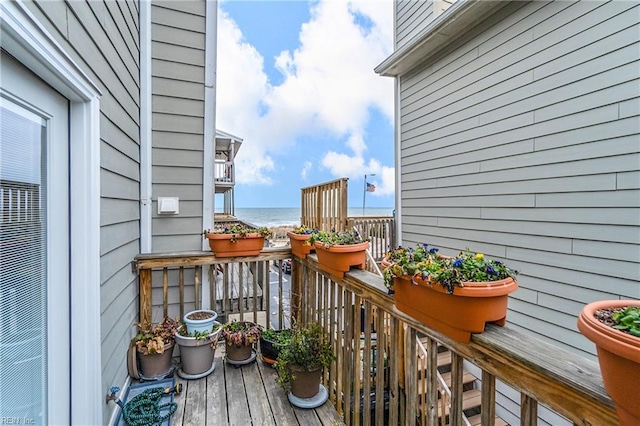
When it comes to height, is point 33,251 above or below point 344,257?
→ above

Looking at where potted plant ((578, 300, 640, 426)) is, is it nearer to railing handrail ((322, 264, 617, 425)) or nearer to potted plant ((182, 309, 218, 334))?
railing handrail ((322, 264, 617, 425))

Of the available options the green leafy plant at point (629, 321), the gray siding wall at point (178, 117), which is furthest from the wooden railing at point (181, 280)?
the green leafy plant at point (629, 321)

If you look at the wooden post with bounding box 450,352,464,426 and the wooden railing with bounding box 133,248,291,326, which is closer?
the wooden post with bounding box 450,352,464,426

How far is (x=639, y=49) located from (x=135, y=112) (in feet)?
12.1

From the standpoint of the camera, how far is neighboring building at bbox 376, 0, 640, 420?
2217 mm

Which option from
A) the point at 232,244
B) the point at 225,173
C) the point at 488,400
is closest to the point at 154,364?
the point at 232,244

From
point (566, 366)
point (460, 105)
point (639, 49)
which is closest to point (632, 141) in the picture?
point (639, 49)

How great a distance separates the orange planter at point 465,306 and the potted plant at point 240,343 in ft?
5.45

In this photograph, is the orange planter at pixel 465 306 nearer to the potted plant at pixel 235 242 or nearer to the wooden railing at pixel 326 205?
the potted plant at pixel 235 242

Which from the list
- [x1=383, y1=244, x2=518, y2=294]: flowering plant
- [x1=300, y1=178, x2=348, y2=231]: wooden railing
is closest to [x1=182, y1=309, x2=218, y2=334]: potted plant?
[x1=383, y1=244, x2=518, y2=294]: flowering plant

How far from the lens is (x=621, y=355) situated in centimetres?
56

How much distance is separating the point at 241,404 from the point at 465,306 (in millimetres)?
1677

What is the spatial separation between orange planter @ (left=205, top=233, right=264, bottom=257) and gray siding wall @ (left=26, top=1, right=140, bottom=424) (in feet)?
1.98

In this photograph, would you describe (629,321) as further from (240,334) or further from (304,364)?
(240,334)
